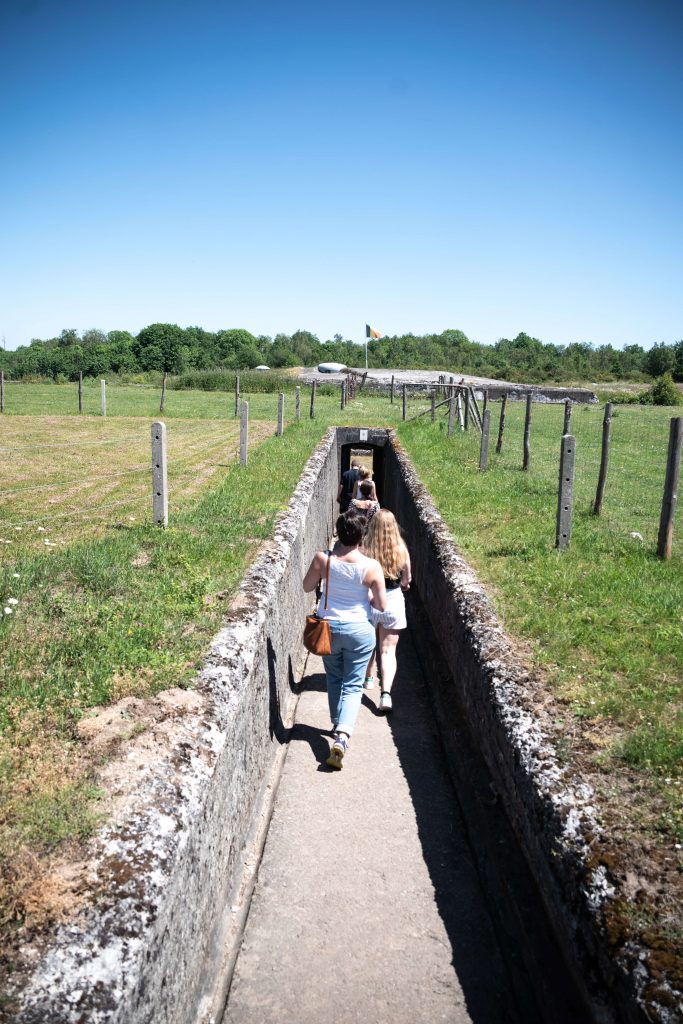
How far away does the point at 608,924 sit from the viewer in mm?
3041

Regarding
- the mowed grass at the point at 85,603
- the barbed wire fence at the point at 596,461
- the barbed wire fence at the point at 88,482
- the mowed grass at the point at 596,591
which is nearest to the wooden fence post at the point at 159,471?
the barbed wire fence at the point at 88,482

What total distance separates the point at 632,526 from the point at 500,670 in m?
5.46

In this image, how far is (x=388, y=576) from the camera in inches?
286

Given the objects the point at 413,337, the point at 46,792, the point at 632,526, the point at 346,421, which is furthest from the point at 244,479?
the point at 413,337

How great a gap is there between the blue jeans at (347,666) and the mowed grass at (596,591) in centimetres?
127

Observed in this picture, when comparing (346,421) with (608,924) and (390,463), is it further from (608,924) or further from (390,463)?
(608,924)

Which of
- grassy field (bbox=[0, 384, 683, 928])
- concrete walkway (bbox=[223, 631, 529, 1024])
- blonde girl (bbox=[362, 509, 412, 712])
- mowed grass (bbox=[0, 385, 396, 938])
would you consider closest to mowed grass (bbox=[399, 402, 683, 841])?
grassy field (bbox=[0, 384, 683, 928])

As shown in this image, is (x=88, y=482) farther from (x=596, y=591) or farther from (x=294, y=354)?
(x=294, y=354)

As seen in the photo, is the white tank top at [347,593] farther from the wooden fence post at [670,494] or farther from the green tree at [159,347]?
the green tree at [159,347]

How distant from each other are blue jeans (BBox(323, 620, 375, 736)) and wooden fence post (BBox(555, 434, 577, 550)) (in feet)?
10.8

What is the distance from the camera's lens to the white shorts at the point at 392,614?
24.5 feet

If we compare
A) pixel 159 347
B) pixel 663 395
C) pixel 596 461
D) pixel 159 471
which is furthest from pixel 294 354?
pixel 159 471

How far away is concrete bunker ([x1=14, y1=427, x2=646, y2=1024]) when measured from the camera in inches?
104

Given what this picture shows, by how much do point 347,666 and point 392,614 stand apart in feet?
4.67
